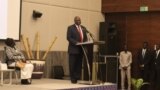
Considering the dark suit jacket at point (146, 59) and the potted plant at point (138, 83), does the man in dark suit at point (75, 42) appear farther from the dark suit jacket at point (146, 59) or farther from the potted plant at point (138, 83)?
the dark suit jacket at point (146, 59)

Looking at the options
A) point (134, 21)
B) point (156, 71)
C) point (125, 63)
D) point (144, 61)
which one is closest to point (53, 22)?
point (125, 63)

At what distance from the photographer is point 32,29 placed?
10930 mm

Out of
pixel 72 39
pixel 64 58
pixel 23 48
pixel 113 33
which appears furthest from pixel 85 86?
pixel 113 33

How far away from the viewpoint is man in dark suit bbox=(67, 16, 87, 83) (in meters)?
8.15

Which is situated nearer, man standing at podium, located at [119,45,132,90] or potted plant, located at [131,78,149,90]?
potted plant, located at [131,78,149,90]

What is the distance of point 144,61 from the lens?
11.9 m

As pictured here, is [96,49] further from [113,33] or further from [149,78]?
[149,78]

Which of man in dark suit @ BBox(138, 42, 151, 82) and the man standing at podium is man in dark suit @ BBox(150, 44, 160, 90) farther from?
the man standing at podium

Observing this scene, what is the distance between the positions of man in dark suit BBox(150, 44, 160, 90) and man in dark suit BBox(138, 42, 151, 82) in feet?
0.59

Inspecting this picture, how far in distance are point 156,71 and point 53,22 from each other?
341 cm

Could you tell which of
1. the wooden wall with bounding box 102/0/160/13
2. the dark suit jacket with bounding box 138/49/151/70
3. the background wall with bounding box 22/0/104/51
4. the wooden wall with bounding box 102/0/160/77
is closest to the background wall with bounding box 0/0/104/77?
the background wall with bounding box 22/0/104/51

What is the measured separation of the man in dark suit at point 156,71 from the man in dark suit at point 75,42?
13.0 feet

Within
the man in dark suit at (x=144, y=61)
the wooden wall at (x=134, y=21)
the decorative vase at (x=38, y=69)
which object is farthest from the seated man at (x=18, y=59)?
the wooden wall at (x=134, y=21)

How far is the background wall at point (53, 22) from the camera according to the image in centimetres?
1086
